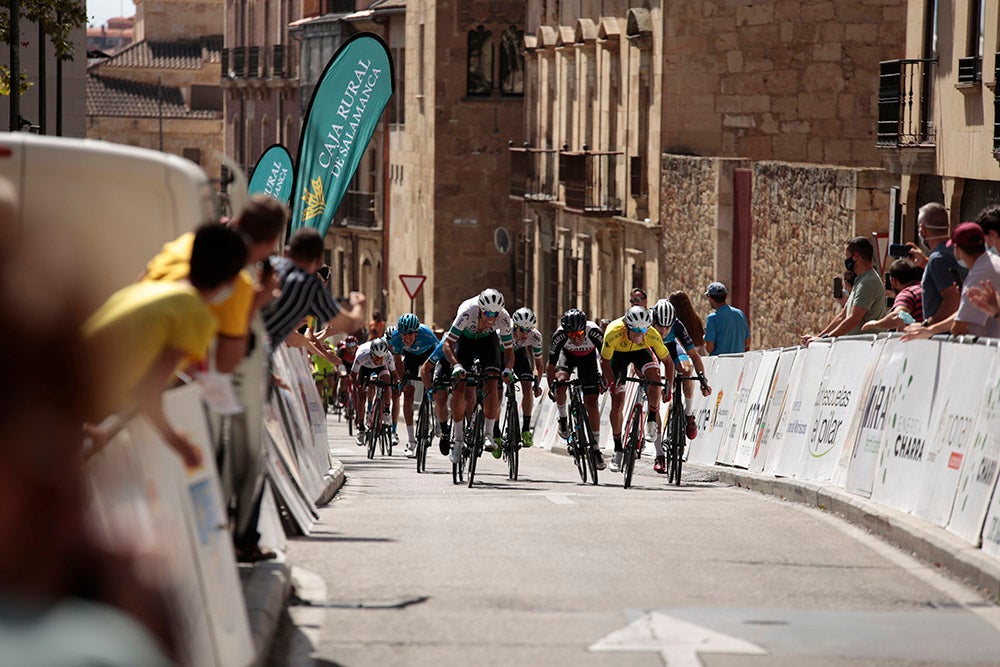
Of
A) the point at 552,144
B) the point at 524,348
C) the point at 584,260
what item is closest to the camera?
the point at 524,348

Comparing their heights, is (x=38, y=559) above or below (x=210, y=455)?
above

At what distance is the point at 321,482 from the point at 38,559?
1235cm

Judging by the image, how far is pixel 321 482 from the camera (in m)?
14.9

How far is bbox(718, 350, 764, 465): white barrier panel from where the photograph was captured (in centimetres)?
1970

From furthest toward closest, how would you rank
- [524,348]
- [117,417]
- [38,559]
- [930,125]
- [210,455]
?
[930,125]
[524,348]
[210,455]
[117,417]
[38,559]

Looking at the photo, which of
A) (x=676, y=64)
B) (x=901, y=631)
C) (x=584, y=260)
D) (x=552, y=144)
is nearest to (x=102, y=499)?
(x=901, y=631)

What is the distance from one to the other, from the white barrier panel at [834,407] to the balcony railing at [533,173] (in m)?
32.0

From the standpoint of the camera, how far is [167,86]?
117 meters

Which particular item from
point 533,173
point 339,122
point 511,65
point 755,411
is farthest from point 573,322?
point 511,65

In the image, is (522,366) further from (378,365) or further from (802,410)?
(378,365)

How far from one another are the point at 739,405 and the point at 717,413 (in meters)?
1.11

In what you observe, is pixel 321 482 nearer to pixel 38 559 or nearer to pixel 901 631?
pixel 901 631

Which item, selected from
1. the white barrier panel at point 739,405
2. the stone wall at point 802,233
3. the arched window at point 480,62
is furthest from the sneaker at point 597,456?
the arched window at point 480,62

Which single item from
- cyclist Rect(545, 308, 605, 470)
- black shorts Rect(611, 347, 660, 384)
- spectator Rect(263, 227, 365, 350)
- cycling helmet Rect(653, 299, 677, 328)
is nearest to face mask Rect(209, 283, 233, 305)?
spectator Rect(263, 227, 365, 350)
